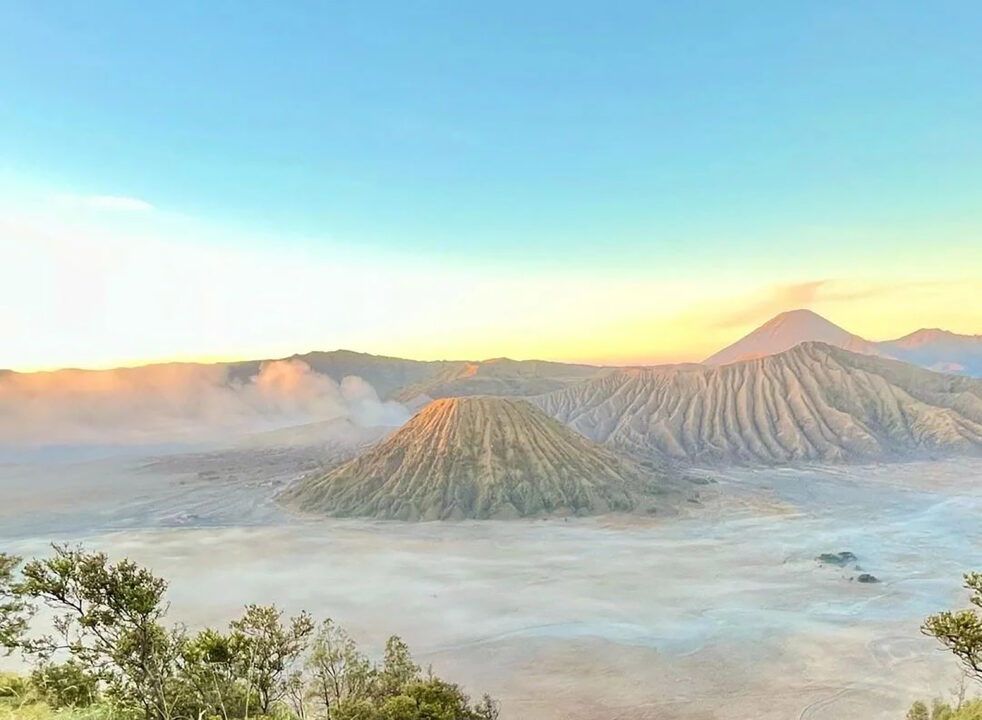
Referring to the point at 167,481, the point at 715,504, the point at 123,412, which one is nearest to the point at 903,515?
the point at 715,504

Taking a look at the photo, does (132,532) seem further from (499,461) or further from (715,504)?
(715,504)

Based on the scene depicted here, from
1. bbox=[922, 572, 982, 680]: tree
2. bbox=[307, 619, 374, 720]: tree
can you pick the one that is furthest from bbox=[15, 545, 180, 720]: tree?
bbox=[922, 572, 982, 680]: tree

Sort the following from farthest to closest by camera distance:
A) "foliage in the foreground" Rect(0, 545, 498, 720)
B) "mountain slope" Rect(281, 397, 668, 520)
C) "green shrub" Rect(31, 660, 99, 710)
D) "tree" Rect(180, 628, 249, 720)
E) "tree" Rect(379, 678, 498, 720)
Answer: "mountain slope" Rect(281, 397, 668, 520) → "tree" Rect(379, 678, 498, 720) → "green shrub" Rect(31, 660, 99, 710) → "tree" Rect(180, 628, 249, 720) → "foliage in the foreground" Rect(0, 545, 498, 720)

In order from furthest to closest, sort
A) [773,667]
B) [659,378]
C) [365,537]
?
[659,378]
[365,537]
[773,667]

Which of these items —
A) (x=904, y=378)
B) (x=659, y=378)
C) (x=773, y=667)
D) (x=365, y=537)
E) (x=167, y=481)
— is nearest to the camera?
(x=773, y=667)

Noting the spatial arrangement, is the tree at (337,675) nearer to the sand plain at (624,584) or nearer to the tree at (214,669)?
the tree at (214,669)

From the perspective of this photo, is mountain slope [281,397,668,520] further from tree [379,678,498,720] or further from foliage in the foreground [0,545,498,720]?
foliage in the foreground [0,545,498,720]

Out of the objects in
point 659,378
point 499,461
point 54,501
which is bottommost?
point 54,501
